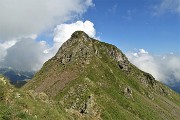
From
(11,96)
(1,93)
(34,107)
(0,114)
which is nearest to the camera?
(0,114)

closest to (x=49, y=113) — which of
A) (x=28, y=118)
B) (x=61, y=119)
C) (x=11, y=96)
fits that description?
(x=61, y=119)

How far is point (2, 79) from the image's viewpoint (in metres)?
57.0

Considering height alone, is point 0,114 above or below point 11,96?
below

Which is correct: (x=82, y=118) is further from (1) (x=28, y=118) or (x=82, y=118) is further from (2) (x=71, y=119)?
(1) (x=28, y=118)

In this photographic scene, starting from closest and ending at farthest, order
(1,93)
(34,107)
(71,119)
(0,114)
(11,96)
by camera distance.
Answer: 1. (0,114)
2. (1,93)
3. (11,96)
4. (34,107)
5. (71,119)

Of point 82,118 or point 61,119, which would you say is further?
point 82,118

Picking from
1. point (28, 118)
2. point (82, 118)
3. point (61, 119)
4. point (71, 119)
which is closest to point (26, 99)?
point (61, 119)

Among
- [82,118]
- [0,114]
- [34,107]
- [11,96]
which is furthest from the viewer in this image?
[82,118]

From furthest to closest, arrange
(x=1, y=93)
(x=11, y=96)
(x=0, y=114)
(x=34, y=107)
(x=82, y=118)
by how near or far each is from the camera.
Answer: (x=82, y=118) < (x=34, y=107) < (x=11, y=96) < (x=1, y=93) < (x=0, y=114)

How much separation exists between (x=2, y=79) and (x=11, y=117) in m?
19.1

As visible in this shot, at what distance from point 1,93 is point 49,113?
46.6ft

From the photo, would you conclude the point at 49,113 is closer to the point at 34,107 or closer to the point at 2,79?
the point at 34,107

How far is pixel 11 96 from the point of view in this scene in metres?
58.8

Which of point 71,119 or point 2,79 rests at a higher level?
point 2,79
